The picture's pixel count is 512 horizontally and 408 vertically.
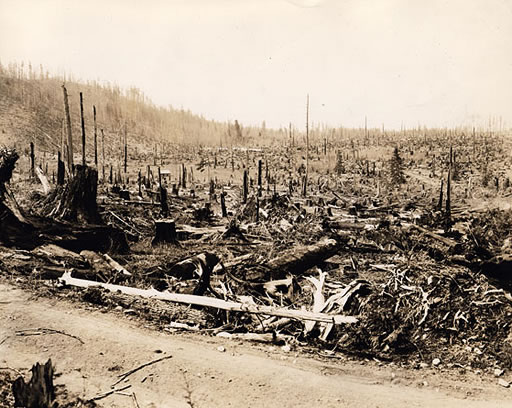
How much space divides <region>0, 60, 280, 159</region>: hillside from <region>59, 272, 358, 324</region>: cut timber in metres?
42.4

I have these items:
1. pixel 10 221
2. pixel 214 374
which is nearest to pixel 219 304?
pixel 214 374

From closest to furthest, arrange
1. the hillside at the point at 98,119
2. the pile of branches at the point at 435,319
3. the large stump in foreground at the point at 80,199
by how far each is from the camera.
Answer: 1. the pile of branches at the point at 435,319
2. the large stump in foreground at the point at 80,199
3. the hillside at the point at 98,119

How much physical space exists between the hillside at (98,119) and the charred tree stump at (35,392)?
45468 mm

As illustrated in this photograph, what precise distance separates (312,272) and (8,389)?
614 centimetres

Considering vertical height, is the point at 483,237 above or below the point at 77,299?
above

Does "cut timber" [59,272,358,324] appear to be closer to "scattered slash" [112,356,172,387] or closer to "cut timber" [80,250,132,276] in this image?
"cut timber" [80,250,132,276]

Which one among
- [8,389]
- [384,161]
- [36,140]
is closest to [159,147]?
[36,140]

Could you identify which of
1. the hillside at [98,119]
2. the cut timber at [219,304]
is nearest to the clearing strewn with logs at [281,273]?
the cut timber at [219,304]

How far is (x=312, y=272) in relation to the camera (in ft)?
29.5

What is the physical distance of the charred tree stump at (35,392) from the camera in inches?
142

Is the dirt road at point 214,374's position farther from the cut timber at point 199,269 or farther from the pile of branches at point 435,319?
the cut timber at point 199,269

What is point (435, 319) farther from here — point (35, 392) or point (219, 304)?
point (35, 392)

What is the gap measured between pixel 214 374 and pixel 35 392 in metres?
1.73

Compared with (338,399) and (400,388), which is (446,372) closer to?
(400,388)
